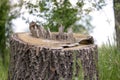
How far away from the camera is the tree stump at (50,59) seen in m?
3.12

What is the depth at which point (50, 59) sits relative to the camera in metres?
3.12

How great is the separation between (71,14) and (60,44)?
2664mm

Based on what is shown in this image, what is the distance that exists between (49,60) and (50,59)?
13 mm

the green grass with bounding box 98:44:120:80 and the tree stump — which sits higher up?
the tree stump

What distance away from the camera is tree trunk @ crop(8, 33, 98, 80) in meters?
3.12

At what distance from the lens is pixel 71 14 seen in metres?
5.96

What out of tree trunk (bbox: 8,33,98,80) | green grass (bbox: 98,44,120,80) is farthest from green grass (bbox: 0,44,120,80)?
tree trunk (bbox: 8,33,98,80)

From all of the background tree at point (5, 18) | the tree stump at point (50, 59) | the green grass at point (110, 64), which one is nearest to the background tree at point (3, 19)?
the background tree at point (5, 18)

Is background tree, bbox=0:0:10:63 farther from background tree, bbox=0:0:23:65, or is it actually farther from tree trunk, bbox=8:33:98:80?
tree trunk, bbox=8:33:98:80

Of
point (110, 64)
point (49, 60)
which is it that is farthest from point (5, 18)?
point (49, 60)

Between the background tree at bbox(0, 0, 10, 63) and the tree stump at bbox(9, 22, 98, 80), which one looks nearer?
the tree stump at bbox(9, 22, 98, 80)

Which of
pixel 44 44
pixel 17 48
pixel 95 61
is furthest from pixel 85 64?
pixel 17 48

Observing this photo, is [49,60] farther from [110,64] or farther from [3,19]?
[3,19]

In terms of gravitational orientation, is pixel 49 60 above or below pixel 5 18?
below
